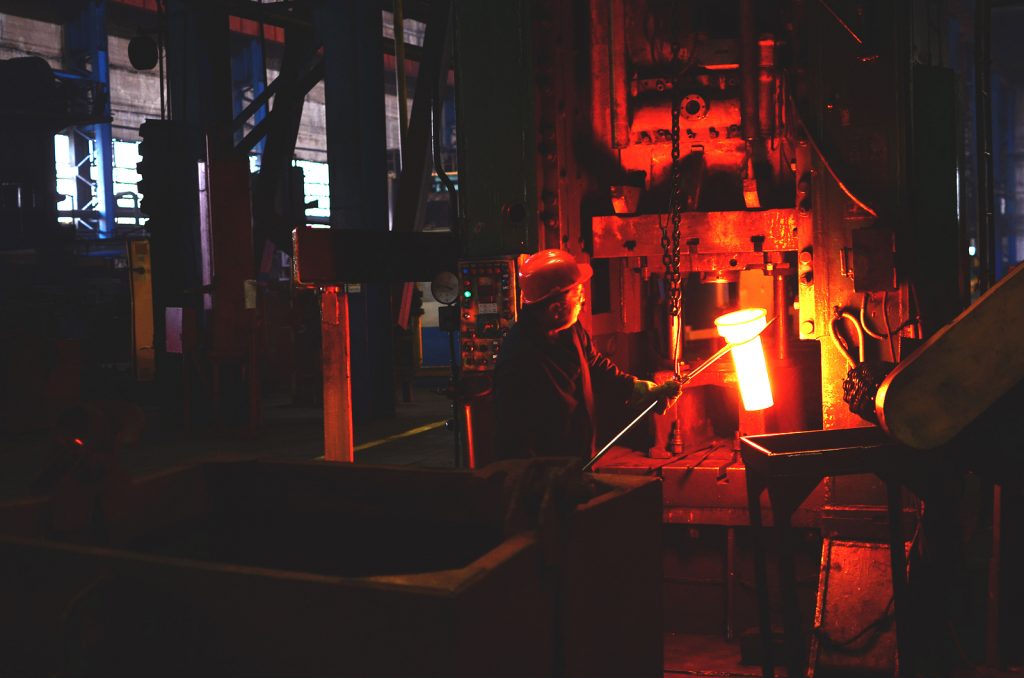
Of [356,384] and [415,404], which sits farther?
[415,404]

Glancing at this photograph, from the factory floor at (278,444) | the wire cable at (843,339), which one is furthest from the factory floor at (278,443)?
the wire cable at (843,339)

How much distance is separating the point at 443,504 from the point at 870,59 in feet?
10.2

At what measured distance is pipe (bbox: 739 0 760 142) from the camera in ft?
17.4

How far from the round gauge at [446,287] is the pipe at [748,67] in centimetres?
191

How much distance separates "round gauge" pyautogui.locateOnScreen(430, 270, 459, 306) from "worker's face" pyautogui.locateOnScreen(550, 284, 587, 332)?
1347 mm

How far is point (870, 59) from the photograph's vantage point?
4625mm

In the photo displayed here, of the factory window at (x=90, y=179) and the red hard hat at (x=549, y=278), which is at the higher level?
the factory window at (x=90, y=179)

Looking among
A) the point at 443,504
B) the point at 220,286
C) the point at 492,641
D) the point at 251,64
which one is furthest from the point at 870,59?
the point at 251,64

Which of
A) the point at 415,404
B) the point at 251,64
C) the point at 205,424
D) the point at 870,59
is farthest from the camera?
the point at 251,64

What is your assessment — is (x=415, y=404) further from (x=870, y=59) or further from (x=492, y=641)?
(x=492, y=641)

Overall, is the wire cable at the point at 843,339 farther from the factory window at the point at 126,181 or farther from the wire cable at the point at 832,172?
the factory window at the point at 126,181

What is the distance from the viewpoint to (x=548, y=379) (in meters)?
4.49

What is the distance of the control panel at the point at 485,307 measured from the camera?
5582mm

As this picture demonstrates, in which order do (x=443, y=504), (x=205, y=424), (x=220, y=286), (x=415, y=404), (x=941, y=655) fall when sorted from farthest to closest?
1. (x=415, y=404)
2. (x=205, y=424)
3. (x=220, y=286)
4. (x=941, y=655)
5. (x=443, y=504)
